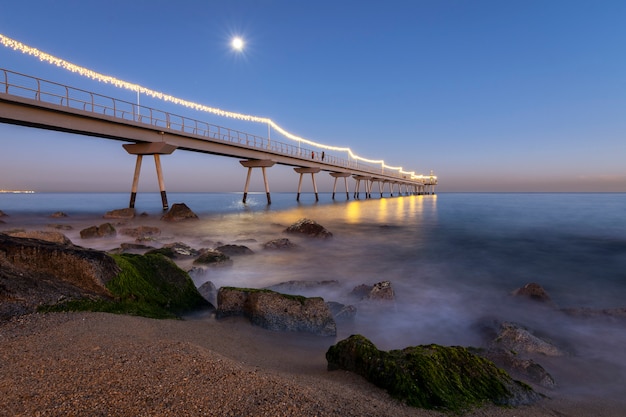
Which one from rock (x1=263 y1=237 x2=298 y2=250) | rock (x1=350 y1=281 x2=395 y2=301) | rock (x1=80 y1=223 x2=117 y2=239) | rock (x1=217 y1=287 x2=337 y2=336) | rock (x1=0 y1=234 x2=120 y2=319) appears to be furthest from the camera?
rock (x1=80 y1=223 x2=117 y2=239)

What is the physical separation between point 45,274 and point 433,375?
4424mm

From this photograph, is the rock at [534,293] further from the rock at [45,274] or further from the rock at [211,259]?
the rock at [45,274]

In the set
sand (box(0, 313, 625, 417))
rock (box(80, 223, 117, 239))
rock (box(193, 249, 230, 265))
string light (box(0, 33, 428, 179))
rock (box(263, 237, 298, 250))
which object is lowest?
rock (box(263, 237, 298, 250))

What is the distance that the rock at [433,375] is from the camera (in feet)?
8.96

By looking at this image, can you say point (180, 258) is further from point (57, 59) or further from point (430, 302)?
point (57, 59)

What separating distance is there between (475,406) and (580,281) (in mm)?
9565

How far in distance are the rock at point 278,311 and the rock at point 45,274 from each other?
167 cm

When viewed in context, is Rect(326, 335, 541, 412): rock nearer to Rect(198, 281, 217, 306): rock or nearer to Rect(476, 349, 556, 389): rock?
Rect(476, 349, 556, 389): rock

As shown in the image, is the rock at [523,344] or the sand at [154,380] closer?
the sand at [154,380]

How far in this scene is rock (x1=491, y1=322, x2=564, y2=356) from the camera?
15.0 feet

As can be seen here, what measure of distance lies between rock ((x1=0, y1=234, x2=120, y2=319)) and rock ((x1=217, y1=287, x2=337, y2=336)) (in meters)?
1.67

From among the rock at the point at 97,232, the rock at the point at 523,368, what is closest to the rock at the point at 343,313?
the rock at the point at 523,368

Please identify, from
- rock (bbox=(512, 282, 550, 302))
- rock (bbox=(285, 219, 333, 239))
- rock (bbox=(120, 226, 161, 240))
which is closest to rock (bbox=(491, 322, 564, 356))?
rock (bbox=(512, 282, 550, 302))

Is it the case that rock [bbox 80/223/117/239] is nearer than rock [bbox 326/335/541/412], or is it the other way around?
rock [bbox 326/335/541/412]
